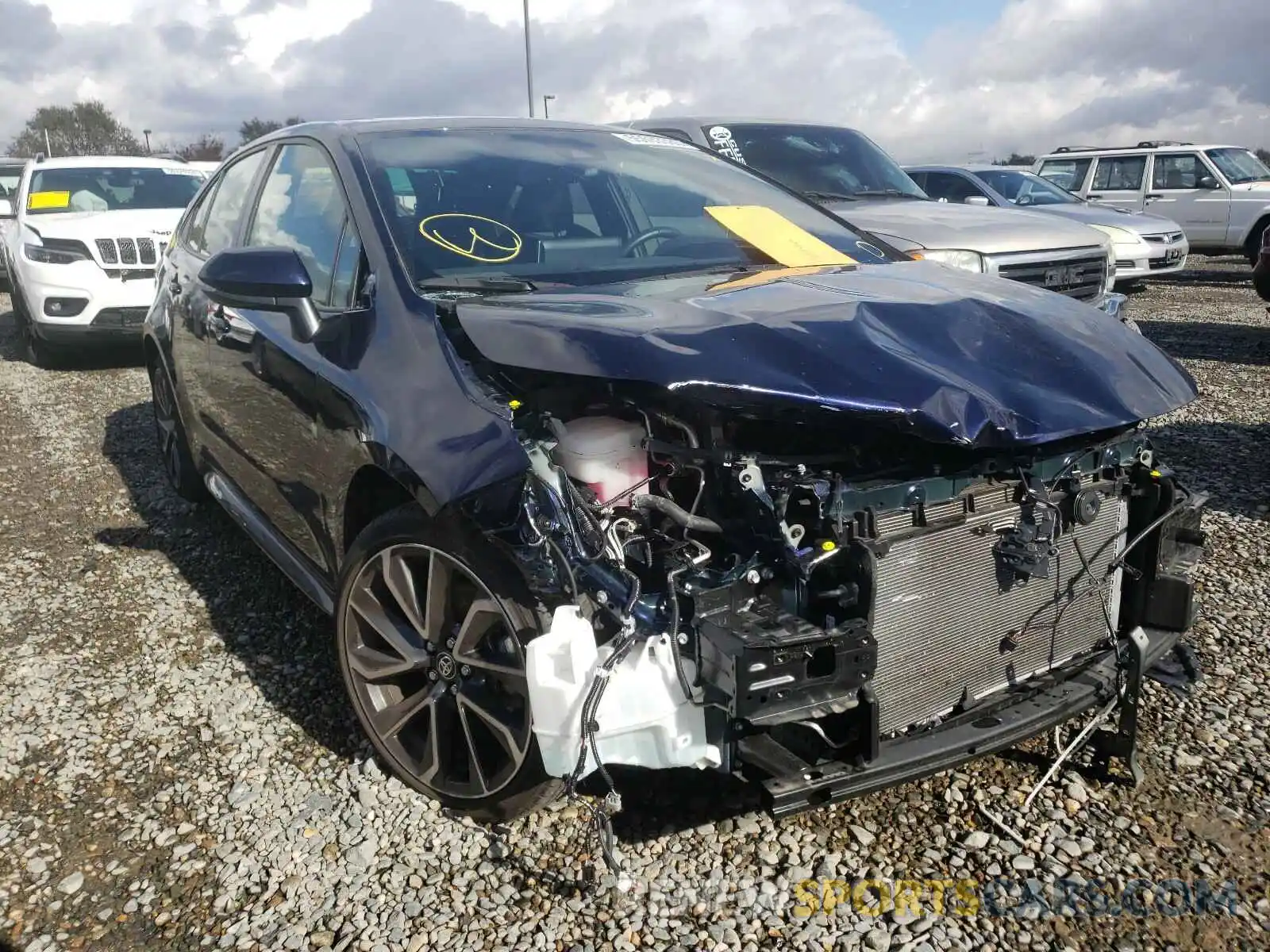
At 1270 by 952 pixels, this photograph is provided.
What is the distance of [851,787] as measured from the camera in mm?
2082

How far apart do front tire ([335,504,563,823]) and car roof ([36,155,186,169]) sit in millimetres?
8854

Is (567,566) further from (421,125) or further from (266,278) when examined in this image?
(421,125)

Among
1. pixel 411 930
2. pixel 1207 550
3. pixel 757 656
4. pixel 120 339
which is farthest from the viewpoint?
pixel 120 339

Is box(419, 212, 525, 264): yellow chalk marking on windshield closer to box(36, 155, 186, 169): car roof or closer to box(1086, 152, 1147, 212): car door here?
box(36, 155, 186, 169): car roof

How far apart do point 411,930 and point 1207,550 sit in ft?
11.4

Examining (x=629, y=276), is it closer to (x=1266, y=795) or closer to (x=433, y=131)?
(x=433, y=131)

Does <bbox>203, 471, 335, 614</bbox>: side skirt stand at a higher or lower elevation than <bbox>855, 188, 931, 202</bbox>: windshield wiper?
lower

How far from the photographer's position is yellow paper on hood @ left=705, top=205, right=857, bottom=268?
3.18 metres

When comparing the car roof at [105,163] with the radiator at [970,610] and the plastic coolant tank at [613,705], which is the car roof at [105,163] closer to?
the plastic coolant tank at [613,705]

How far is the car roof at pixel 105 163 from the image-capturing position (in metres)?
9.83

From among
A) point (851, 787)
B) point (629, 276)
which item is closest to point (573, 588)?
point (851, 787)

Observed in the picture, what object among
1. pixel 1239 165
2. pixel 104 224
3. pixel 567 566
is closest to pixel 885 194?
pixel 567 566

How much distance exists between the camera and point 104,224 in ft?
28.9

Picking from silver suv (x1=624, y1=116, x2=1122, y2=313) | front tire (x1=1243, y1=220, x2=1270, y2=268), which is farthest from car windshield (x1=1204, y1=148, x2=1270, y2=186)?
silver suv (x1=624, y1=116, x2=1122, y2=313)
